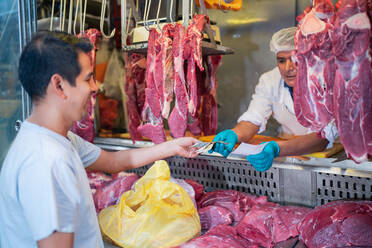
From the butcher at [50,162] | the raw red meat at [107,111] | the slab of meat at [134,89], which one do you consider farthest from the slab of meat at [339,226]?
the raw red meat at [107,111]

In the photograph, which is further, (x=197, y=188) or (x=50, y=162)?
(x=197, y=188)

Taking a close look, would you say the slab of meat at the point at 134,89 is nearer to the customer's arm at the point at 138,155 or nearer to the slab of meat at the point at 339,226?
the customer's arm at the point at 138,155

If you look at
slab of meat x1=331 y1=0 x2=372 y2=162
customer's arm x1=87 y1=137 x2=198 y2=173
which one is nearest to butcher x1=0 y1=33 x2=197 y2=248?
customer's arm x1=87 y1=137 x2=198 y2=173

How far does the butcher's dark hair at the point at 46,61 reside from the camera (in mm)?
1261

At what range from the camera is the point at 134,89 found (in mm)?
3203

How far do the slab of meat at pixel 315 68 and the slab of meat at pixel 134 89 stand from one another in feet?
5.19

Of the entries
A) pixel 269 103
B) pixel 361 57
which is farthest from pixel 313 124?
pixel 269 103

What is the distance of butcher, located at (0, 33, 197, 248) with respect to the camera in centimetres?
120

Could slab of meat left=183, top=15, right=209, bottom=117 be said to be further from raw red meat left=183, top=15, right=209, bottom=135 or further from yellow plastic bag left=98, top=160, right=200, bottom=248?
yellow plastic bag left=98, top=160, right=200, bottom=248

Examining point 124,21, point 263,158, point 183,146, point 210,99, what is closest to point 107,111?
point 210,99

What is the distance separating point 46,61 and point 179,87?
135 centimetres

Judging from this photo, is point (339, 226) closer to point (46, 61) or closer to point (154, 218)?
point (154, 218)

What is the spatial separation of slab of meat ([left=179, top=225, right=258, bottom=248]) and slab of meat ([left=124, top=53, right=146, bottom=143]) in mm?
1377

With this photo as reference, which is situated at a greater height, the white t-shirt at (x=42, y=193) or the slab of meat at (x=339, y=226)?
the white t-shirt at (x=42, y=193)
